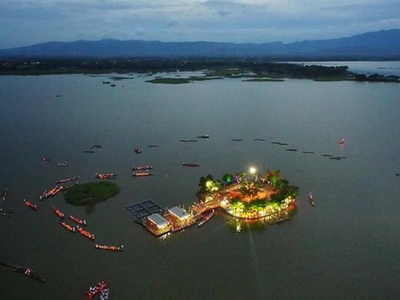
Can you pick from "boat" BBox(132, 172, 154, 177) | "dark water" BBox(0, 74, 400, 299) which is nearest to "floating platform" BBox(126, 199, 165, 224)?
"dark water" BBox(0, 74, 400, 299)

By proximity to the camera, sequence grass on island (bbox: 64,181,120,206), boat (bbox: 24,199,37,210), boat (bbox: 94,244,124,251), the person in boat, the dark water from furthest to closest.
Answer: grass on island (bbox: 64,181,120,206), boat (bbox: 24,199,37,210), boat (bbox: 94,244,124,251), the person in boat, the dark water

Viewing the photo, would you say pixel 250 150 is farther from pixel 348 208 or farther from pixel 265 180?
pixel 348 208

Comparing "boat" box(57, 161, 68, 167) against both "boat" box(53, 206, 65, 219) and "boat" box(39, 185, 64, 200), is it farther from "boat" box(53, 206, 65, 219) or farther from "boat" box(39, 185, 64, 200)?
"boat" box(53, 206, 65, 219)

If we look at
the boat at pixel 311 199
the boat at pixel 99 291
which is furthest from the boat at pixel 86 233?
the boat at pixel 311 199

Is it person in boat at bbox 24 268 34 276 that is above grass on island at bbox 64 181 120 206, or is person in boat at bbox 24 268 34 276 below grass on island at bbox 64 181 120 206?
below

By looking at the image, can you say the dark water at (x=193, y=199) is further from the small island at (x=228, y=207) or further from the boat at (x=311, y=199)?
the small island at (x=228, y=207)

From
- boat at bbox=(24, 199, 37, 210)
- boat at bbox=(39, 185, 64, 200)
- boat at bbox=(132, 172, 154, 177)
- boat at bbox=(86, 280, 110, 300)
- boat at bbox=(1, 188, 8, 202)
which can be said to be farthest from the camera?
boat at bbox=(132, 172, 154, 177)

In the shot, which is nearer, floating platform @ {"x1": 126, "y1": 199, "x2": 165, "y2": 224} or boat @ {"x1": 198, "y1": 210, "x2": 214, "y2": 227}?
boat @ {"x1": 198, "y1": 210, "x2": 214, "y2": 227}
